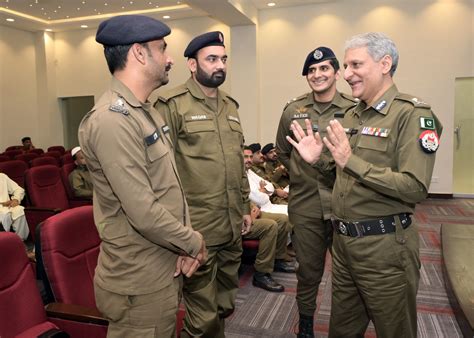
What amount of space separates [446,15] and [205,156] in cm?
665

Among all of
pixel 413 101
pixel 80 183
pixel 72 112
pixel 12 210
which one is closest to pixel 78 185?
pixel 80 183

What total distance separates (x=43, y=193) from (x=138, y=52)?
133 inches

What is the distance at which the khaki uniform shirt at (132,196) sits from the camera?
1183 millimetres

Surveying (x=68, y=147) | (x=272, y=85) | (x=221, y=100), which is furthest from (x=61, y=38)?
(x=221, y=100)

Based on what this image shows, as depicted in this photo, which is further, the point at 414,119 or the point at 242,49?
the point at 242,49

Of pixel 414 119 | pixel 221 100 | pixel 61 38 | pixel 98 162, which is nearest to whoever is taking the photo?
pixel 98 162

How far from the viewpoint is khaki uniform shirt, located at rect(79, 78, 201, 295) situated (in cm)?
118

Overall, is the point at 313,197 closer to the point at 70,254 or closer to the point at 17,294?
the point at 70,254

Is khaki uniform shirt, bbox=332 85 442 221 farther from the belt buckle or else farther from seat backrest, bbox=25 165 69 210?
seat backrest, bbox=25 165 69 210

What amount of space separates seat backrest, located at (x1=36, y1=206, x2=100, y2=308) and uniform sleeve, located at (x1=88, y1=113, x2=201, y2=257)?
0.65m

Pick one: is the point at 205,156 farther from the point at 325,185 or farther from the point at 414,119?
the point at 414,119

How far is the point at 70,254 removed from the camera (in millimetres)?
1733

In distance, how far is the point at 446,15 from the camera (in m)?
6.77

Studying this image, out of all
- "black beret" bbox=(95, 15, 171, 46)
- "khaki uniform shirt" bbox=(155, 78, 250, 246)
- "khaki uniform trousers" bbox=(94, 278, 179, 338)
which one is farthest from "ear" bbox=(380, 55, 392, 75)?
"khaki uniform trousers" bbox=(94, 278, 179, 338)
